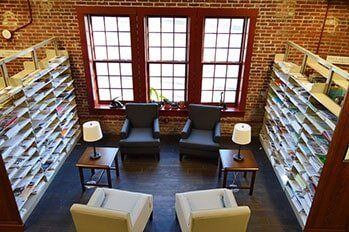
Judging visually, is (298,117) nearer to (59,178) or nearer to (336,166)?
(336,166)

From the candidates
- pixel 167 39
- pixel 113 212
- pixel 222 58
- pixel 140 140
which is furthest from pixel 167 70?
pixel 113 212

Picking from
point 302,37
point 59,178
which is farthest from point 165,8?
point 59,178

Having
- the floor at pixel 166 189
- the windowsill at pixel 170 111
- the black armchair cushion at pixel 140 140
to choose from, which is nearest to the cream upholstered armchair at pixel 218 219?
the floor at pixel 166 189

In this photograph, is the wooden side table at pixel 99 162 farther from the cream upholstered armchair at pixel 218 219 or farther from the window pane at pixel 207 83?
the window pane at pixel 207 83

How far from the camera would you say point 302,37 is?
546 centimetres

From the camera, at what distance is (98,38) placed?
5.73 meters

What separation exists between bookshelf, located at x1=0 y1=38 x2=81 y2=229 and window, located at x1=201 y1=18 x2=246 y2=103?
2854 millimetres

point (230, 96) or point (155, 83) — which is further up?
point (155, 83)

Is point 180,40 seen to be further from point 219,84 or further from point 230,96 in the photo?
point 230,96

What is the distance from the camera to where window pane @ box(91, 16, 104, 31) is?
5.55 metres

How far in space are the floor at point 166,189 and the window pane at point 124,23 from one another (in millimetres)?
2434

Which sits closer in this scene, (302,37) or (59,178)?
(59,178)

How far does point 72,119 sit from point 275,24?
14.9ft

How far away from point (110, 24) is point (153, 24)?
858mm
